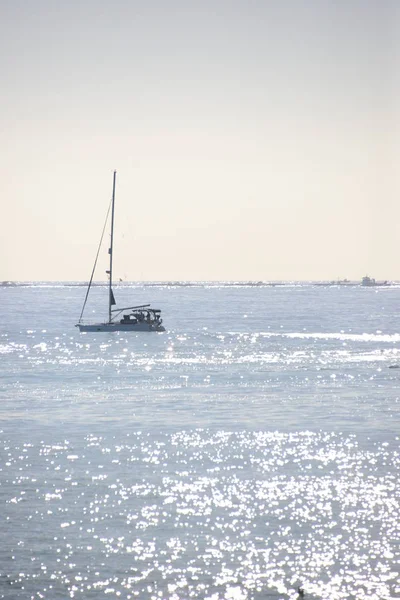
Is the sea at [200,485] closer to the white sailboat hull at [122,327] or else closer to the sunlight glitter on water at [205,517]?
the sunlight glitter on water at [205,517]

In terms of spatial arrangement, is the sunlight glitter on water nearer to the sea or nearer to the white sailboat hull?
the sea

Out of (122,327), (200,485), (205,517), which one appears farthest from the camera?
(122,327)

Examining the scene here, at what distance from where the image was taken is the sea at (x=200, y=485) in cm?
2498

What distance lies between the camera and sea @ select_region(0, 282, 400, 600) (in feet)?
82.0

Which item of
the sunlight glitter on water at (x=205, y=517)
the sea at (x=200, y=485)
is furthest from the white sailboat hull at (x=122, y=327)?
the sunlight glitter on water at (x=205, y=517)

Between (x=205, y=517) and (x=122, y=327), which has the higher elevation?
(x=122, y=327)

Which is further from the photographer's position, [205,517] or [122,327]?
[122,327]

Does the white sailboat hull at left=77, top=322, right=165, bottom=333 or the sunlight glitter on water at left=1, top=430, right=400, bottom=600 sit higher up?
the white sailboat hull at left=77, top=322, right=165, bottom=333

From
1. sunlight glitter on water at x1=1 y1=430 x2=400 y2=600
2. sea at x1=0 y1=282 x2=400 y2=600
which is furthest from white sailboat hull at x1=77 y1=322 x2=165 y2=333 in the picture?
sunlight glitter on water at x1=1 y1=430 x2=400 y2=600

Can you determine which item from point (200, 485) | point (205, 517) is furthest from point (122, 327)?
point (205, 517)

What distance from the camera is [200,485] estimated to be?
115ft

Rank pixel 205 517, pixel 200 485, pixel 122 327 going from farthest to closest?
pixel 122 327 < pixel 200 485 < pixel 205 517

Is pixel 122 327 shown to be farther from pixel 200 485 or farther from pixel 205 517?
pixel 205 517

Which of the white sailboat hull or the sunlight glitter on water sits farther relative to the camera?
the white sailboat hull
